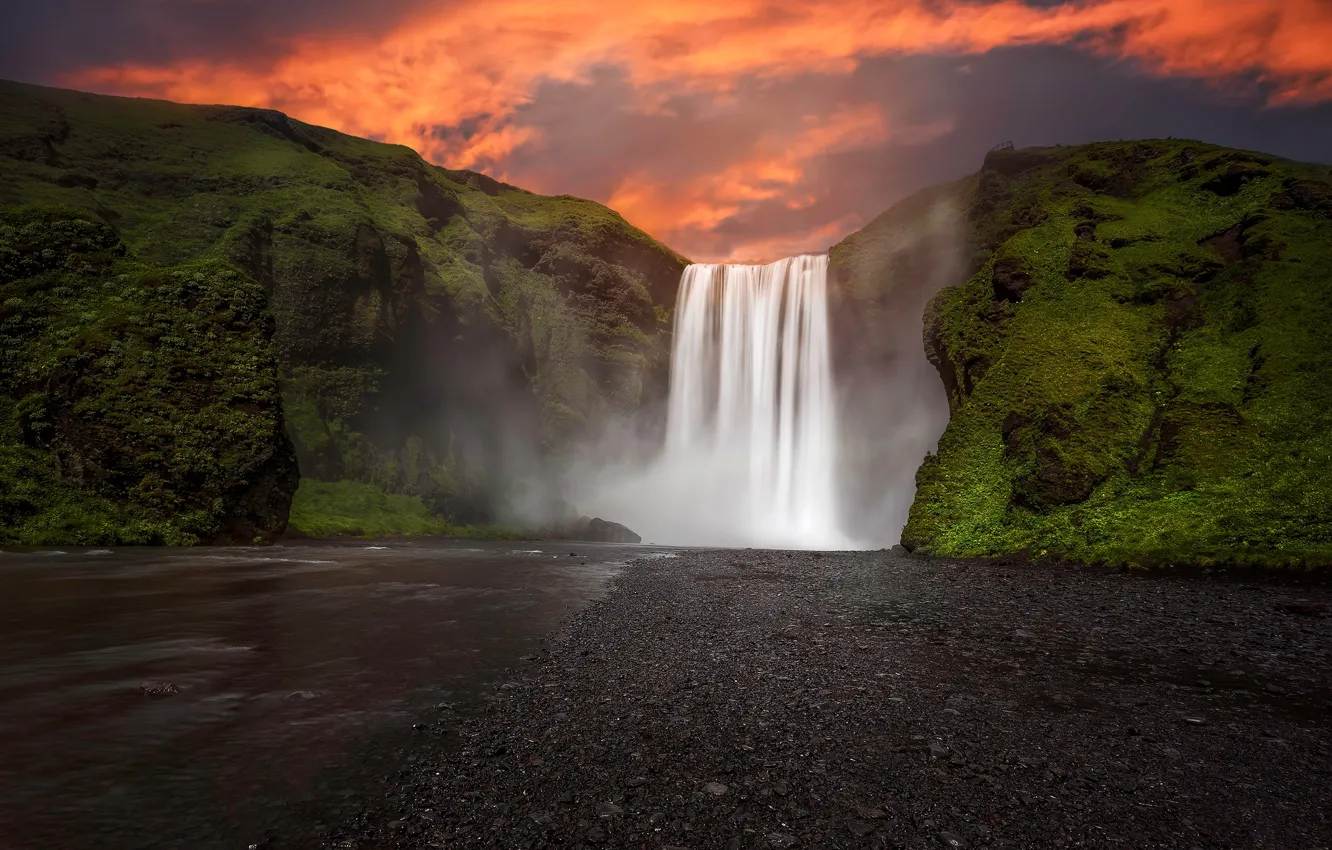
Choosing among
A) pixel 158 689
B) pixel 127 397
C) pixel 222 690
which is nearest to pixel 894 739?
pixel 222 690

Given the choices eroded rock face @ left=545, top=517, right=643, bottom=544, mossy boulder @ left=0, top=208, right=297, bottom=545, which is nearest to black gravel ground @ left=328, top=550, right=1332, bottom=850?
mossy boulder @ left=0, top=208, right=297, bottom=545

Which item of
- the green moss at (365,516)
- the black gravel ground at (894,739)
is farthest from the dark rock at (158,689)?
the green moss at (365,516)

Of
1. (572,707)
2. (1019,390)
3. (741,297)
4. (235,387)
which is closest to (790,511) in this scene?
(741,297)

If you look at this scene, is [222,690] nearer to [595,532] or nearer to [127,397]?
[127,397]

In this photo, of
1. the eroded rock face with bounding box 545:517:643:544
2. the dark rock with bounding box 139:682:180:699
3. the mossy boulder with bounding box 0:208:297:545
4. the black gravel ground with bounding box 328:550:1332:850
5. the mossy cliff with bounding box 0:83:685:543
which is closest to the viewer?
the black gravel ground with bounding box 328:550:1332:850

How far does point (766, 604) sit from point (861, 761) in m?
9.26

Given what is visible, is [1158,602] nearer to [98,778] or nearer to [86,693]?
[98,778]

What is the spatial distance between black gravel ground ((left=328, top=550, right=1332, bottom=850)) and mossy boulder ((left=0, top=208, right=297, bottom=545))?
31.1 metres

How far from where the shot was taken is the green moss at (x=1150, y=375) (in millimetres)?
21250

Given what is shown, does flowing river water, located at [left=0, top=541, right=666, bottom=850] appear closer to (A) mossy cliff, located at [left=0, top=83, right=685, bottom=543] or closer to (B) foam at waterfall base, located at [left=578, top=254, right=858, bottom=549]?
(A) mossy cliff, located at [left=0, top=83, right=685, bottom=543]

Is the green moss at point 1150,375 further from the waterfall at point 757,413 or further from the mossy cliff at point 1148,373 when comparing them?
the waterfall at point 757,413

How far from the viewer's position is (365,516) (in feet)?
168

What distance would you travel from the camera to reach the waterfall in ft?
210

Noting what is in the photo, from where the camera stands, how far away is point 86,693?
795 cm
